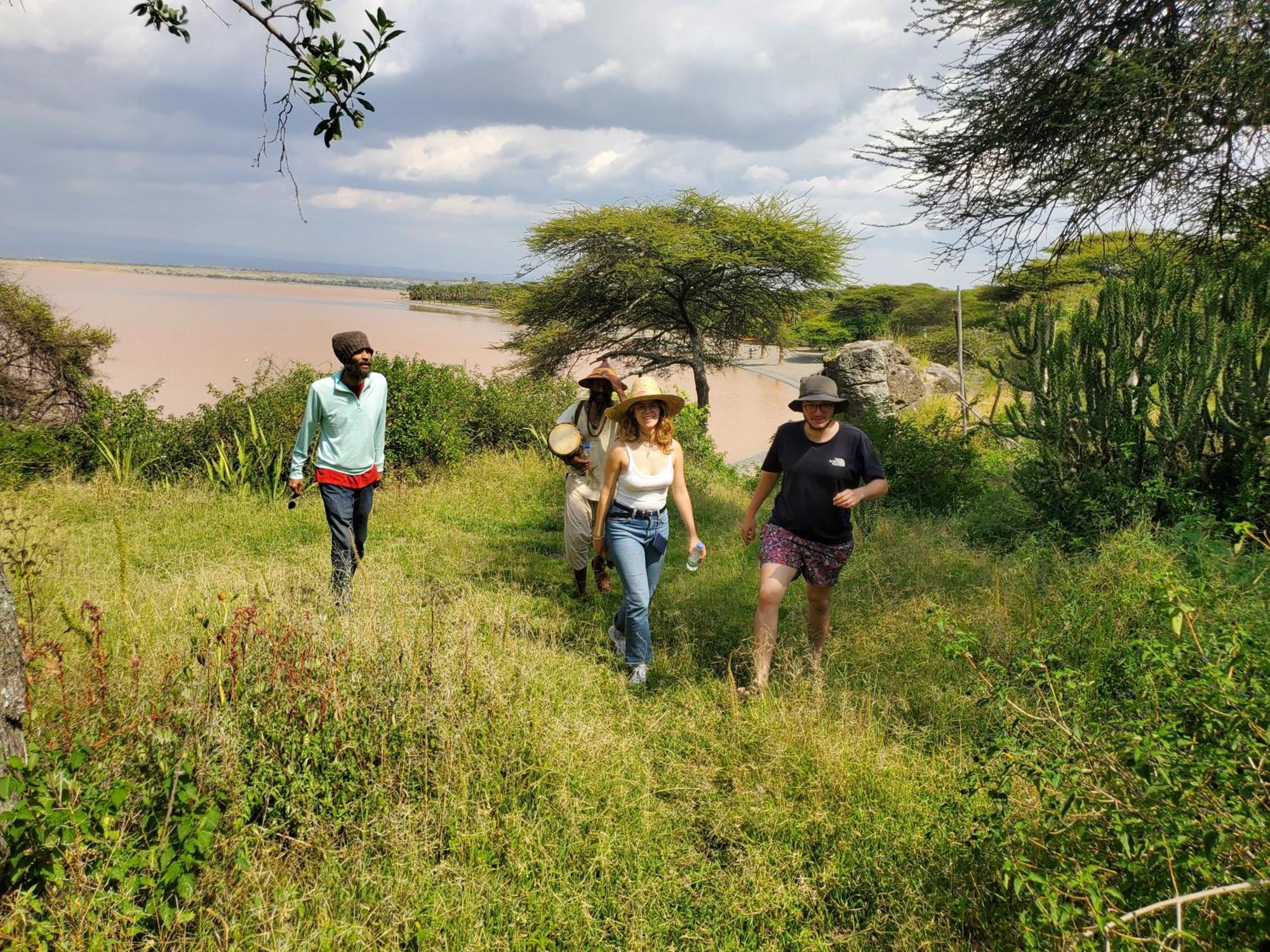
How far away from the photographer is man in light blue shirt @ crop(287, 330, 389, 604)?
5129 millimetres

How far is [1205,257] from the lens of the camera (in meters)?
8.59

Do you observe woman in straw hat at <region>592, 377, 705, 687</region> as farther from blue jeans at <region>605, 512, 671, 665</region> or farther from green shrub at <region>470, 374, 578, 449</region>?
green shrub at <region>470, 374, 578, 449</region>

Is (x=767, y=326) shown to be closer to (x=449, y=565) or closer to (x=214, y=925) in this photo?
(x=449, y=565)

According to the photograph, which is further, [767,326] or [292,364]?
[767,326]

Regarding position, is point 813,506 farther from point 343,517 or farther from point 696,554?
point 343,517

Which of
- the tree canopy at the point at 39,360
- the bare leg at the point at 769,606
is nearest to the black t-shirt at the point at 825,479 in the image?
the bare leg at the point at 769,606

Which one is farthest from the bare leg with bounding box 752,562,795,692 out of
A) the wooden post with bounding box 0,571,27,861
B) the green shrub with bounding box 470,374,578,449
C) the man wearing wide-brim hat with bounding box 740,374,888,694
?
the green shrub with bounding box 470,374,578,449

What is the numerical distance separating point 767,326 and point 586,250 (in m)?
5.25

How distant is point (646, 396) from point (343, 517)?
227 centimetres

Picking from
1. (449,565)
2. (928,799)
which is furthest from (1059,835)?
(449,565)

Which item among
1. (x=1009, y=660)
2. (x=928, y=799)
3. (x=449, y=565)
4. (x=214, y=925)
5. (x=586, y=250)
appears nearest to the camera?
(x=214, y=925)

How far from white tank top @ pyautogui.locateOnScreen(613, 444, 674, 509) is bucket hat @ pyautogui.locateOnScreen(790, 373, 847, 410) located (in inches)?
34.2

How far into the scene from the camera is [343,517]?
518 cm

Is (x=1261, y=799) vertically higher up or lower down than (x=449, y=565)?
higher up
